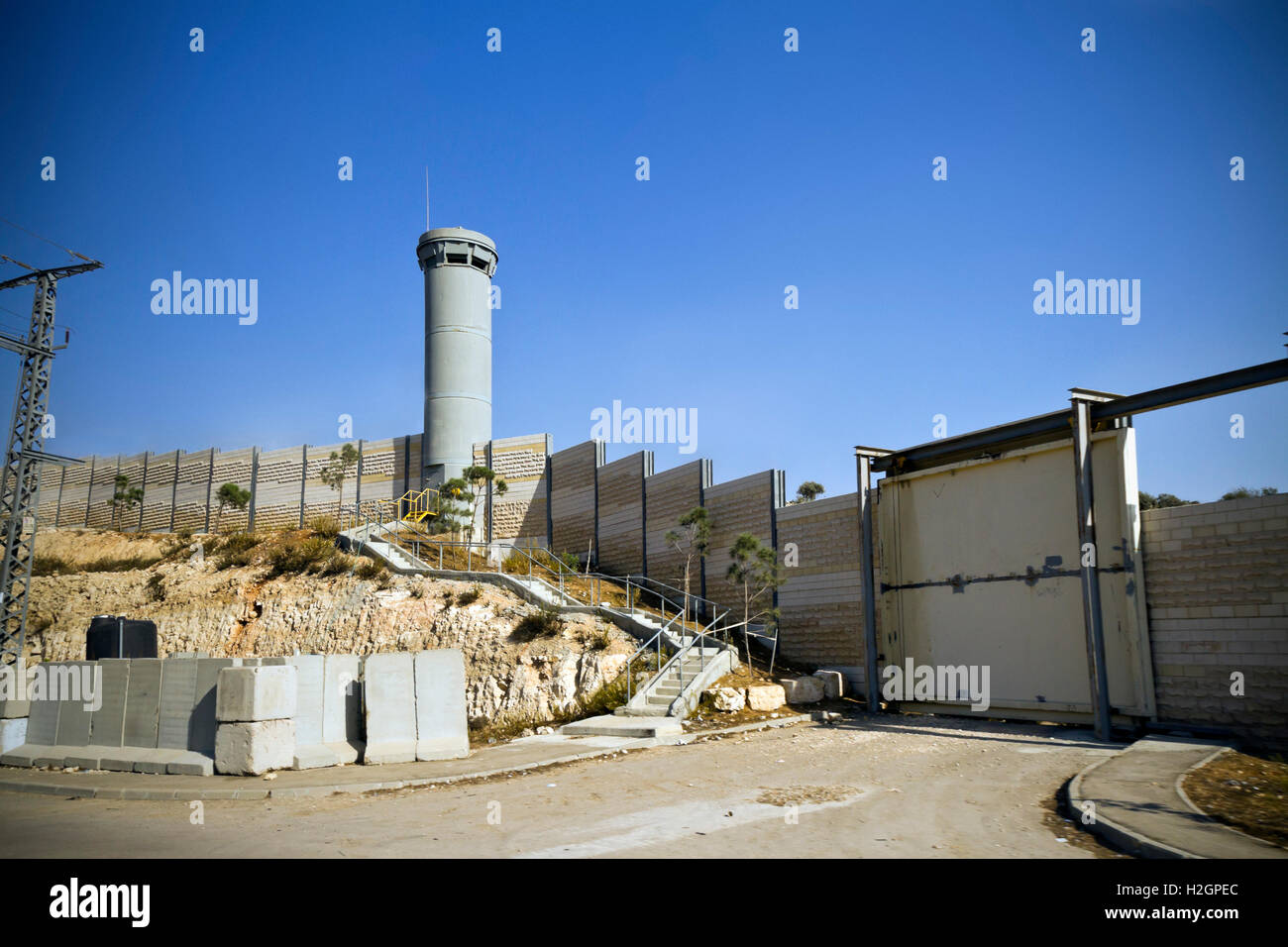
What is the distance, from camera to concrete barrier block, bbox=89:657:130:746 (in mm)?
12672

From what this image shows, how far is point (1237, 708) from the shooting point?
11.3 meters

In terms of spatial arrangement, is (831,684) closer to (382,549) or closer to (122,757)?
(122,757)

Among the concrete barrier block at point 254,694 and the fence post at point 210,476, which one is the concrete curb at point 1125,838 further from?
the fence post at point 210,476

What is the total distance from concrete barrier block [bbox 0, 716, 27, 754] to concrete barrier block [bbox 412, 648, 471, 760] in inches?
301

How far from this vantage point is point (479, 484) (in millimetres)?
30422

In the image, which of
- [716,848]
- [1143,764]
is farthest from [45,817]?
[1143,764]

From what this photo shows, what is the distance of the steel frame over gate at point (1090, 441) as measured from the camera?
11883 millimetres

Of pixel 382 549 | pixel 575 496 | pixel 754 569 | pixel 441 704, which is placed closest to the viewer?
pixel 441 704

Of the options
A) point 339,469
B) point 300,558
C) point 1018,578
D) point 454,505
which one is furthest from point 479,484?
point 1018,578

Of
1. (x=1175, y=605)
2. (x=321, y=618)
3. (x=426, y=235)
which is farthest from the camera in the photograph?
(x=426, y=235)

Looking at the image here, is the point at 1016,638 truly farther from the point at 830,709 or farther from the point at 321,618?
the point at 321,618

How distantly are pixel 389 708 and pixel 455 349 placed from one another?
77.6 feet

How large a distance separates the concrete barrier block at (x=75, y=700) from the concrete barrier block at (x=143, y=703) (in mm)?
1042

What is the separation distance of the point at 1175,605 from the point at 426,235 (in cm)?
3114
